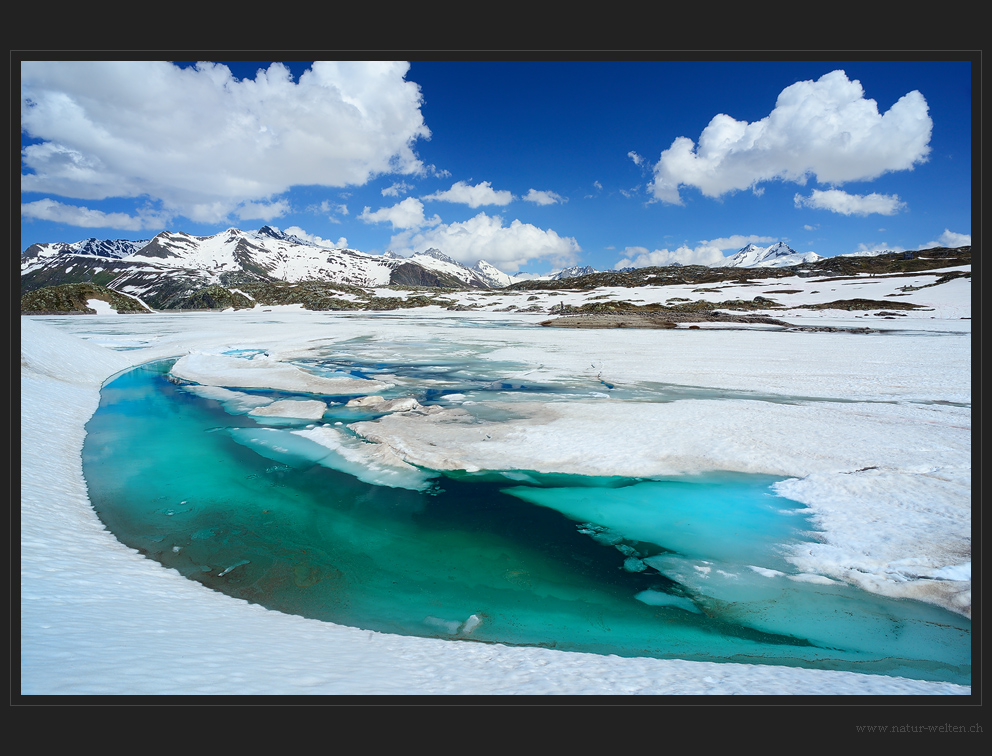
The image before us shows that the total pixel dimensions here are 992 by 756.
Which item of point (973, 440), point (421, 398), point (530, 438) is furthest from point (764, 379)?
point (973, 440)

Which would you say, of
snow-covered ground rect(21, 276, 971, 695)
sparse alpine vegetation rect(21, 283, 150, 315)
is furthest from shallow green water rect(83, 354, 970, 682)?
sparse alpine vegetation rect(21, 283, 150, 315)

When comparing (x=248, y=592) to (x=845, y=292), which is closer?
(x=248, y=592)

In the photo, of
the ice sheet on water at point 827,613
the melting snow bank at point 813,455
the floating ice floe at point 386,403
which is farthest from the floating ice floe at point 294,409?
the ice sheet on water at point 827,613

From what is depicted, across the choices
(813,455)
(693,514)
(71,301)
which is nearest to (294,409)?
(693,514)

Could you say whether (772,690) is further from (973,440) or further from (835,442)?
(835,442)

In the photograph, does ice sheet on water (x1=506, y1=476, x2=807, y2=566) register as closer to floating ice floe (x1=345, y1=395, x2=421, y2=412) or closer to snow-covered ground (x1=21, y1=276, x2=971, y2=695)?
snow-covered ground (x1=21, y1=276, x2=971, y2=695)

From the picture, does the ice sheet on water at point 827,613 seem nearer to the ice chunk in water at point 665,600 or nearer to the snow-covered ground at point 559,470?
the ice chunk in water at point 665,600

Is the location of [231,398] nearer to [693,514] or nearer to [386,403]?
[386,403]
